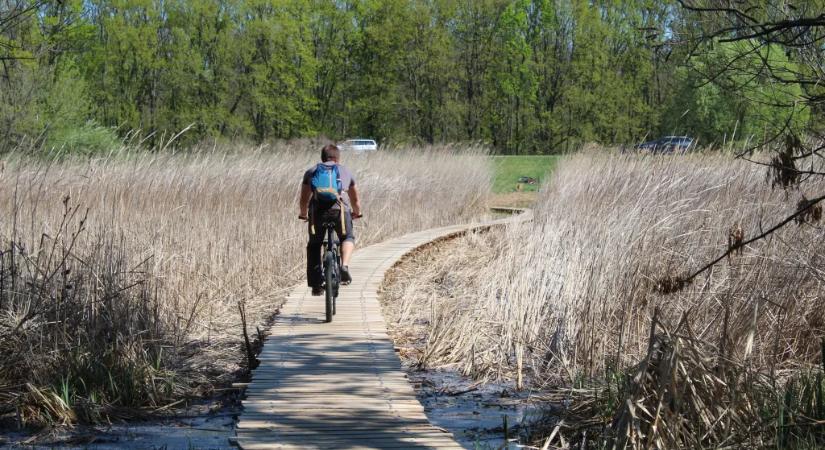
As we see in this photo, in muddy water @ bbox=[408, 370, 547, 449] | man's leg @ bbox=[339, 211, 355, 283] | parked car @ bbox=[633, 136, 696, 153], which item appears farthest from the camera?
parked car @ bbox=[633, 136, 696, 153]

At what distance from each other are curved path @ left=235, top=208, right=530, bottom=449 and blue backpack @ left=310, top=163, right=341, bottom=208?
3.23 feet

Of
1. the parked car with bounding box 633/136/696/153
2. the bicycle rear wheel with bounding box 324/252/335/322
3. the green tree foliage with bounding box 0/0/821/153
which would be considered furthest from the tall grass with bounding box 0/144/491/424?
the green tree foliage with bounding box 0/0/821/153

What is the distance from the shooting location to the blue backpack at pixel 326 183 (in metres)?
7.73

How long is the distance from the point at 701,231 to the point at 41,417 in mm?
4873

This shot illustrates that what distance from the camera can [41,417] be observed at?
569cm

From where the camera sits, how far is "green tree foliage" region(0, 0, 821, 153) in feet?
134

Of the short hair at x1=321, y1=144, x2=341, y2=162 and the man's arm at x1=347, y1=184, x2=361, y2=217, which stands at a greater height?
the short hair at x1=321, y1=144, x2=341, y2=162

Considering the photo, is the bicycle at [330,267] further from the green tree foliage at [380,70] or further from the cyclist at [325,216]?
the green tree foliage at [380,70]

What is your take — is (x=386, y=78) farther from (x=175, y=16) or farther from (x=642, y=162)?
(x=642, y=162)

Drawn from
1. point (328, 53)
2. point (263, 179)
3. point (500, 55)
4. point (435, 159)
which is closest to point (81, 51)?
point (328, 53)

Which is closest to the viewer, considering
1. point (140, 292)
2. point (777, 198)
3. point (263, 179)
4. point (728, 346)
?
point (728, 346)

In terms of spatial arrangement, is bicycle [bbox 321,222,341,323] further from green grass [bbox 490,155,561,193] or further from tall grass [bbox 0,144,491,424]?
green grass [bbox 490,155,561,193]

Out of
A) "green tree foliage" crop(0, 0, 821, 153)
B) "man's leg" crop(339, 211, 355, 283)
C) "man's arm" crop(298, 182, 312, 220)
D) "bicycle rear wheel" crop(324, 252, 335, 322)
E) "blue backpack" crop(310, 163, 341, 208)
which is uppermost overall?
"green tree foliage" crop(0, 0, 821, 153)

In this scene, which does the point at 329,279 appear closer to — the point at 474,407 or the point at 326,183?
the point at 326,183
